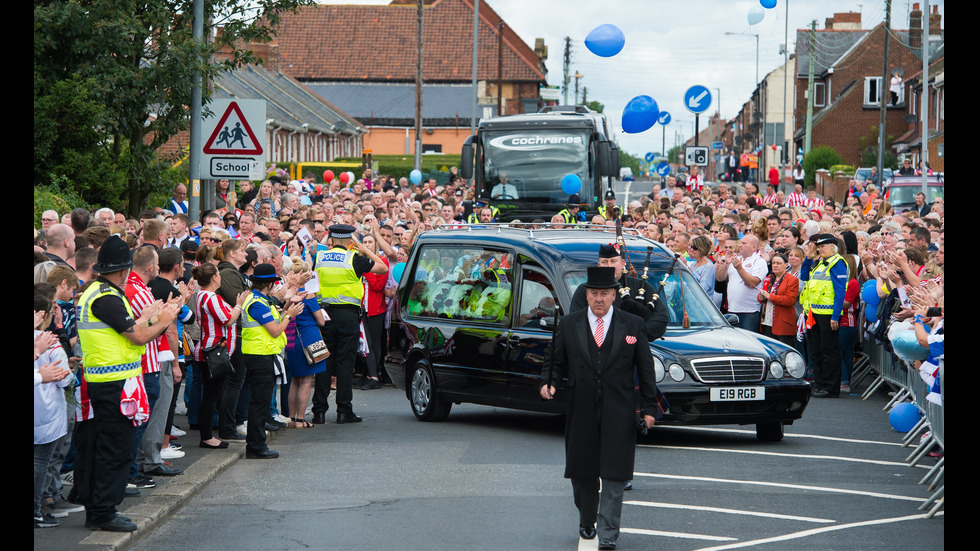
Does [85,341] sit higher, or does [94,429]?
[85,341]

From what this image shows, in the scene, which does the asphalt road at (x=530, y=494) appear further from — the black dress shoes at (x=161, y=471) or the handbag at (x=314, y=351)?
the handbag at (x=314, y=351)

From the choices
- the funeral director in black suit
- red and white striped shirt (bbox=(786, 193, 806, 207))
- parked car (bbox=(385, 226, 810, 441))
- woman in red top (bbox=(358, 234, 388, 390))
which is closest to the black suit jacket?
the funeral director in black suit

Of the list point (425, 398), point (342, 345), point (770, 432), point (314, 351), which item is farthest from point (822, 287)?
point (314, 351)

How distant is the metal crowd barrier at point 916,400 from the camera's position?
9.12 m

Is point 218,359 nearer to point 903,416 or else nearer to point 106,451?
point 106,451

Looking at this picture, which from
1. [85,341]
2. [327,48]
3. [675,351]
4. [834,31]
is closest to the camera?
[85,341]

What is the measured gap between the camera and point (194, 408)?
12.2m

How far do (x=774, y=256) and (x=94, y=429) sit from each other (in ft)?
33.3

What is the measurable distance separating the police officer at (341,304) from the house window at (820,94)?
7891 centimetres

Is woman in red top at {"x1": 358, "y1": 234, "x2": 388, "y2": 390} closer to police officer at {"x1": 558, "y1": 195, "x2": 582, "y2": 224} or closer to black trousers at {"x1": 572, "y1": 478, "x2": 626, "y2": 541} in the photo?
police officer at {"x1": 558, "y1": 195, "x2": 582, "y2": 224}

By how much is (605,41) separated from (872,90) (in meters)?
65.6

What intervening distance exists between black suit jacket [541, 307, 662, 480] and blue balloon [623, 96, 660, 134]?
1441cm

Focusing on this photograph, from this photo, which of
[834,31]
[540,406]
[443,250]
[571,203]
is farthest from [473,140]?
[834,31]

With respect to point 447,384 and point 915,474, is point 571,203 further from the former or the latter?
point 915,474
